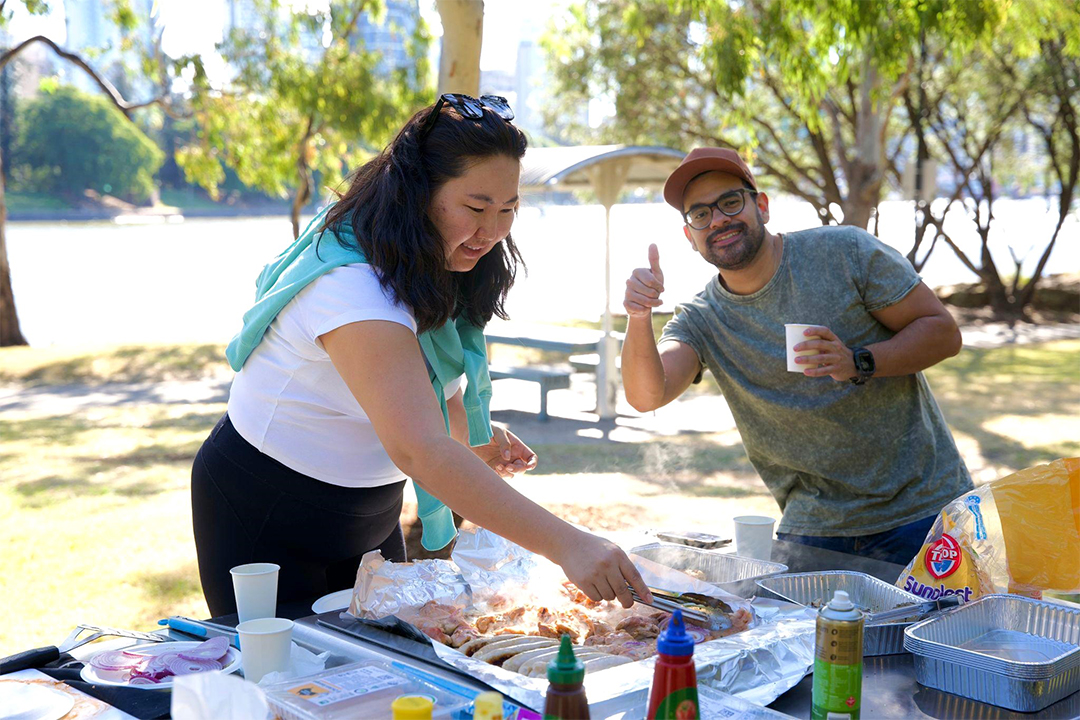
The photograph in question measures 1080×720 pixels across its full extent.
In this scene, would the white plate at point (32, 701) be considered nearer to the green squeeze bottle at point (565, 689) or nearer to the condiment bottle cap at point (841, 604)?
the green squeeze bottle at point (565, 689)

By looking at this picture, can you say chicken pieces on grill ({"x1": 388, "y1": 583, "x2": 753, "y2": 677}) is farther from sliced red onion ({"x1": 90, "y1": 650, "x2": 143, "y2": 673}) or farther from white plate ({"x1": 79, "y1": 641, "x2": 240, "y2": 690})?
sliced red onion ({"x1": 90, "y1": 650, "x2": 143, "y2": 673})

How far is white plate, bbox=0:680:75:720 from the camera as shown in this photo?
5.32ft

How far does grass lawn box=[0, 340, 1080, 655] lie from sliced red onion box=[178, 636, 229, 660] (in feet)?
11.4

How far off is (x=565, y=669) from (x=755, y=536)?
1.38 metres

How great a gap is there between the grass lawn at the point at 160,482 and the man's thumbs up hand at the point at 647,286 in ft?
11.3

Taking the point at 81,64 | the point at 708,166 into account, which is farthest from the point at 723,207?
the point at 81,64

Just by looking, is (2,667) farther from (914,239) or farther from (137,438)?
(914,239)

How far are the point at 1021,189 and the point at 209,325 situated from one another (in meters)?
24.9

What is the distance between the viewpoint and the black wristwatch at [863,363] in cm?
287

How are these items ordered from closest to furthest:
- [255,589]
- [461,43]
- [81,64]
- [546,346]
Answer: [255,589]
[461,43]
[546,346]
[81,64]

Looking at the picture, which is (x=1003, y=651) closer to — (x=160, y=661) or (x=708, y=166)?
(x=160, y=661)

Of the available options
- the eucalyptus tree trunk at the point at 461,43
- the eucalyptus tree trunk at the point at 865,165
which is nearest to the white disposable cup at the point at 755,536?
the eucalyptus tree trunk at the point at 461,43

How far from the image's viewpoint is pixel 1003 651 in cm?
192

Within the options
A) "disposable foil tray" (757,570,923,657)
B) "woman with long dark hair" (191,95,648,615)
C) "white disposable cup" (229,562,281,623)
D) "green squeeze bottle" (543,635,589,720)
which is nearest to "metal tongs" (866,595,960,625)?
"disposable foil tray" (757,570,923,657)
